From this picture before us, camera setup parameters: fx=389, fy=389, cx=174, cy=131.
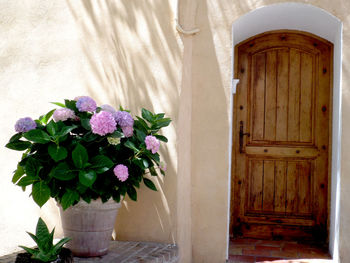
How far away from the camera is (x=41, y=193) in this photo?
262cm

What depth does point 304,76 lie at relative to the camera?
439cm

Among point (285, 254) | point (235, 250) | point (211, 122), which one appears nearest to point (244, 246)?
point (235, 250)

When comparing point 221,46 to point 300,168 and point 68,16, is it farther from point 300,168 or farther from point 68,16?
point 300,168

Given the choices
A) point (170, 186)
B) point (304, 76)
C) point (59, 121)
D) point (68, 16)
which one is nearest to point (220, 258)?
point (170, 186)

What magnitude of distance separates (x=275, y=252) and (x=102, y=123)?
240 cm

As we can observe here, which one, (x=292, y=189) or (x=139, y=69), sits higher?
(x=139, y=69)

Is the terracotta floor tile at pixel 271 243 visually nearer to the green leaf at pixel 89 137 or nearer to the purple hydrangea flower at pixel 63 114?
the green leaf at pixel 89 137

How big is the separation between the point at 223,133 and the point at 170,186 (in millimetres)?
719

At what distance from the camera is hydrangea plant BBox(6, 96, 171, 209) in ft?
8.55

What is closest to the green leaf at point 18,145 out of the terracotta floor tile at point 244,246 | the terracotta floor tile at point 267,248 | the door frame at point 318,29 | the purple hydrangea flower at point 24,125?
the purple hydrangea flower at point 24,125

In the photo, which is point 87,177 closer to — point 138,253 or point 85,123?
point 85,123

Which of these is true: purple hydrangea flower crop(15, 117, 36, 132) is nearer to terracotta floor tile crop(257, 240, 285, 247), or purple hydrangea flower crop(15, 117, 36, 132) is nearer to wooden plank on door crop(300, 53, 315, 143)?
terracotta floor tile crop(257, 240, 285, 247)

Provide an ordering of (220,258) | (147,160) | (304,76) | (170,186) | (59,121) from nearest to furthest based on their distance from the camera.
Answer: (59,121) < (147,160) < (170,186) < (220,258) < (304,76)

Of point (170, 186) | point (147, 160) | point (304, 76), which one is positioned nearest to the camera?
point (147, 160)
